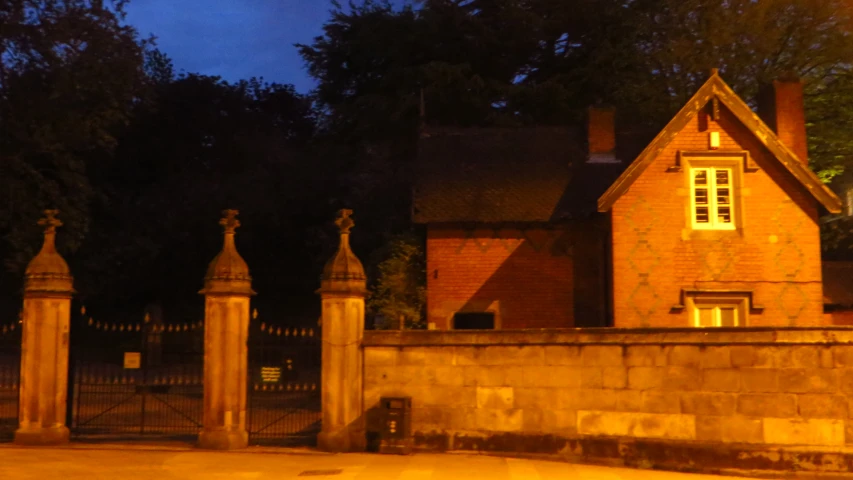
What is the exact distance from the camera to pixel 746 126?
2050cm

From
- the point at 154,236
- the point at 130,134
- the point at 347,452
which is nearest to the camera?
the point at 347,452

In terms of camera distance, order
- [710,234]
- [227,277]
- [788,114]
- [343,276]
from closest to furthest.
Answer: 1. [343,276]
2. [227,277]
3. [710,234]
4. [788,114]

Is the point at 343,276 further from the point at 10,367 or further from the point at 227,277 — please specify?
the point at 10,367

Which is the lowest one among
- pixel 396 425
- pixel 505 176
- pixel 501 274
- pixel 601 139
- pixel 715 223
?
pixel 396 425

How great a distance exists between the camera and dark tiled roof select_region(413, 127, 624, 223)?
23422 mm

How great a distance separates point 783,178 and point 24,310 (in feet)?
55.3

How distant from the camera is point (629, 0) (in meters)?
36.1

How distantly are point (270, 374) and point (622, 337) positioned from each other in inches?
244

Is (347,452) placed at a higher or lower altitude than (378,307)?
lower

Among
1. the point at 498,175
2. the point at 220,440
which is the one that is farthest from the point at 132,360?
the point at 498,175

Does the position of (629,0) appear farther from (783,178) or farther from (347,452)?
(347,452)

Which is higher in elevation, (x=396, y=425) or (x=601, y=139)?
(x=601, y=139)

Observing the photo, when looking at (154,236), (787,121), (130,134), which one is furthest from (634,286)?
(130,134)

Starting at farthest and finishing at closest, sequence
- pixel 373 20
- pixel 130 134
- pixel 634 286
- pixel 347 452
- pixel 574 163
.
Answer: pixel 130 134 < pixel 373 20 < pixel 574 163 < pixel 634 286 < pixel 347 452
